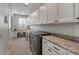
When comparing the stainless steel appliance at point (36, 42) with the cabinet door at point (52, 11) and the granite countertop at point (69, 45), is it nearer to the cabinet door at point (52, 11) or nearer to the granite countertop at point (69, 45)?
the cabinet door at point (52, 11)

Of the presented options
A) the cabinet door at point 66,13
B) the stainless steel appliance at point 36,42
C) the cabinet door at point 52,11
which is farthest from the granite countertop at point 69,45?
the stainless steel appliance at point 36,42

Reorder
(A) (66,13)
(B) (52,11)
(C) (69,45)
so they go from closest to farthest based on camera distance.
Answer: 1. (C) (69,45)
2. (A) (66,13)
3. (B) (52,11)

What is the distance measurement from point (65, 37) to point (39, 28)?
201cm

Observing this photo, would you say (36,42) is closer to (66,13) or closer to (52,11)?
(52,11)

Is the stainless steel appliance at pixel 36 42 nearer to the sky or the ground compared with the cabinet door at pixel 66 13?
nearer to the ground

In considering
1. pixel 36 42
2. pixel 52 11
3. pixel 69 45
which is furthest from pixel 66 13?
pixel 36 42

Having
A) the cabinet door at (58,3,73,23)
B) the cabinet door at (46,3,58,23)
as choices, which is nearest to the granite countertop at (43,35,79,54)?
the cabinet door at (58,3,73,23)

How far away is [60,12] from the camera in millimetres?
2082

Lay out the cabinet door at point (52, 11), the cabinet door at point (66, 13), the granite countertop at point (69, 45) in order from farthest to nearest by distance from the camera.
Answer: the cabinet door at point (52, 11)
the cabinet door at point (66, 13)
the granite countertop at point (69, 45)

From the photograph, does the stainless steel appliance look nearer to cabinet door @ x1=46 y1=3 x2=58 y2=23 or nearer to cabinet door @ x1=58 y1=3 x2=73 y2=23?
cabinet door @ x1=46 y1=3 x2=58 y2=23

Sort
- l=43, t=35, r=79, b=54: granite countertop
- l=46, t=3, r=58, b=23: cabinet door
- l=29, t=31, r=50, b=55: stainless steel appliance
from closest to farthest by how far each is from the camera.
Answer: l=43, t=35, r=79, b=54: granite countertop, l=46, t=3, r=58, b=23: cabinet door, l=29, t=31, r=50, b=55: stainless steel appliance

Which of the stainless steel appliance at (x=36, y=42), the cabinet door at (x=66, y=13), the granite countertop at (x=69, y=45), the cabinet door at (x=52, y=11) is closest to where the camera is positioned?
the granite countertop at (x=69, y=45)

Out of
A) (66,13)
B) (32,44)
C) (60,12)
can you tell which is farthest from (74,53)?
(32,44)

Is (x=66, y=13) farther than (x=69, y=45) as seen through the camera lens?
Yes
